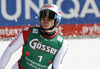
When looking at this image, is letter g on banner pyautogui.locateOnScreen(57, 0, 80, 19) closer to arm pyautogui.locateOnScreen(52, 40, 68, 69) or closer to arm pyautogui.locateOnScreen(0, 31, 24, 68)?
arm pyautogui.locateOnScreen(52, 40, 68, 69)

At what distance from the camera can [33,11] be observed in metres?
A: 5.04

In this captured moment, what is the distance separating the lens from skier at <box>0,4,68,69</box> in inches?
78.5

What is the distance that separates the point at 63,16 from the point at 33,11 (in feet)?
2.16

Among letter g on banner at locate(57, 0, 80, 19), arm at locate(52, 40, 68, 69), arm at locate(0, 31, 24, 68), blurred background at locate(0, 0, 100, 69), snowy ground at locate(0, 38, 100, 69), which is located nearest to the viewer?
arm at locate(0, 31, 24, 68)

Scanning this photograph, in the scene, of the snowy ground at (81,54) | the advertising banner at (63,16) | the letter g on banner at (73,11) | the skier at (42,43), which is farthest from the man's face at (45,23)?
the letter g on banner at (73,11)

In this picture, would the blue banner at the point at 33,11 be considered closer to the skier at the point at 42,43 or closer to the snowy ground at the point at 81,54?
the snowy ground at the point at 81,54

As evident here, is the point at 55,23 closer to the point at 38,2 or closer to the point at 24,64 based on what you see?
the point at 24,64

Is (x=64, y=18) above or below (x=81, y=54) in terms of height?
above

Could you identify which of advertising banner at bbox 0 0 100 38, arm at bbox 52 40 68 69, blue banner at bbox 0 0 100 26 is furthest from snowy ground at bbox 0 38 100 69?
Answer: arm at bbox 52 40 68 69

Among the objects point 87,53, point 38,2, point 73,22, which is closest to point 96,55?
point 87,53

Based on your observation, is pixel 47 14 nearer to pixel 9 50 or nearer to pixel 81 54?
pixel 9 50

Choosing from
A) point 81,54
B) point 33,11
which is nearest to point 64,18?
point 33,11

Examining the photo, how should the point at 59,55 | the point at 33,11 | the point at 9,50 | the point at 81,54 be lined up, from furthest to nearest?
the point at 33,11 < the point at 81,54 < the point at 59,55 < the point at 9,50

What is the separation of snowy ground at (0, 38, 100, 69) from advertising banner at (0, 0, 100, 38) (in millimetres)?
389
